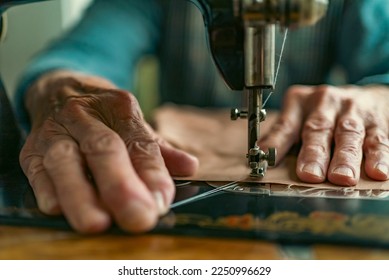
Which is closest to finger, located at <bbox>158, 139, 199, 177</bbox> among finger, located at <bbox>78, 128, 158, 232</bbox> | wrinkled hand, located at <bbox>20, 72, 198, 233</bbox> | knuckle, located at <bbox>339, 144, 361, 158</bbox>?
wrinkled hand, located at <bbox>20, 72, 198, 233</bbox>

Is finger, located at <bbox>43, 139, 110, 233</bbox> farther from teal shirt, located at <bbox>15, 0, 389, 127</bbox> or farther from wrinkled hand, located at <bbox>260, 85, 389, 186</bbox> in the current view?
teal shirt, located at <bbox>15, 0, 389, 127</bbox>

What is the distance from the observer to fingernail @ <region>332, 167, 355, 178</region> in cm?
70

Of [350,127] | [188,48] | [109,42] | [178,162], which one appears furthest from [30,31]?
[350,127]

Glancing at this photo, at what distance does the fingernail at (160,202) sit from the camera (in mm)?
581

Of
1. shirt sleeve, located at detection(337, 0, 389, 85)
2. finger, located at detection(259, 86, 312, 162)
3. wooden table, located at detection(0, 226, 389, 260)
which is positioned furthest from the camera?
shirt sleeve, located at detection(337, 0, 389, 85)

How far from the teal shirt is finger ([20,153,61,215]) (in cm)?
39

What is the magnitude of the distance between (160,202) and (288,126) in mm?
323

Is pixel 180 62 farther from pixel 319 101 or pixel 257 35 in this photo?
pixel 257 35

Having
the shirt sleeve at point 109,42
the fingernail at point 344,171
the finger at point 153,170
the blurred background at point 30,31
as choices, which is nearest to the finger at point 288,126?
the fingernail at point 344,171

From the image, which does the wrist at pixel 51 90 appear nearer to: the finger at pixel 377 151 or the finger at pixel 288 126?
the finger at pixel 288 126

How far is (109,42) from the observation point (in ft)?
4.16

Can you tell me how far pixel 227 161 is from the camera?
2.76 feet

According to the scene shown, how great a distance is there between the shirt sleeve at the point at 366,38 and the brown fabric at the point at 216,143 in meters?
Result: 0.21
